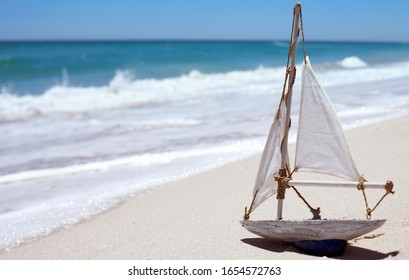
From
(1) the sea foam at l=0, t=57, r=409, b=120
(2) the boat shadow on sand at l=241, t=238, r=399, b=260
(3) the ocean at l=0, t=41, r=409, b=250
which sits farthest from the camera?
(1) the sea foam at l=0, t=57, r=409, b=120

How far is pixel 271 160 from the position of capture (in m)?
4.48

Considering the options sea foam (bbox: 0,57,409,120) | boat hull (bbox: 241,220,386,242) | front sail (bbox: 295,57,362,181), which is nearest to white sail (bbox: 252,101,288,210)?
front sail (bbox: 295,57,362,181)

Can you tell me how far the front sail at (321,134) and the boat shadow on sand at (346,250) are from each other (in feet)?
1.81

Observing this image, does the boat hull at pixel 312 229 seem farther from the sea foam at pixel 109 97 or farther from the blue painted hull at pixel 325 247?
the sea foam at pixel 109 97

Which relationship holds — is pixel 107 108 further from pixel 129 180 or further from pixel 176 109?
pixel 129 180

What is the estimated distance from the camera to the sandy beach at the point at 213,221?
4.51 m

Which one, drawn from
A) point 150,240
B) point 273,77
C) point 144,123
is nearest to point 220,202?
point 150,240

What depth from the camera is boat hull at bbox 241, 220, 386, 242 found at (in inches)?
155

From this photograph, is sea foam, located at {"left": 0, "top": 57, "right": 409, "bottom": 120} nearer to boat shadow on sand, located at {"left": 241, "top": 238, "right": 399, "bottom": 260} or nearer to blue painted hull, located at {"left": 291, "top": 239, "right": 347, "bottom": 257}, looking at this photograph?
boat shadow on sand, located at {"left": 241, "top": 238, "right": 399, "bottom": 260}

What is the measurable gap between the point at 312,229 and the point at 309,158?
59 centimetres

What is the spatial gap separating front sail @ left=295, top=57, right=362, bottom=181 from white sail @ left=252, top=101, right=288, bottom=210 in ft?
0.52

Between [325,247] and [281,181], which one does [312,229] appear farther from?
[281,181]
